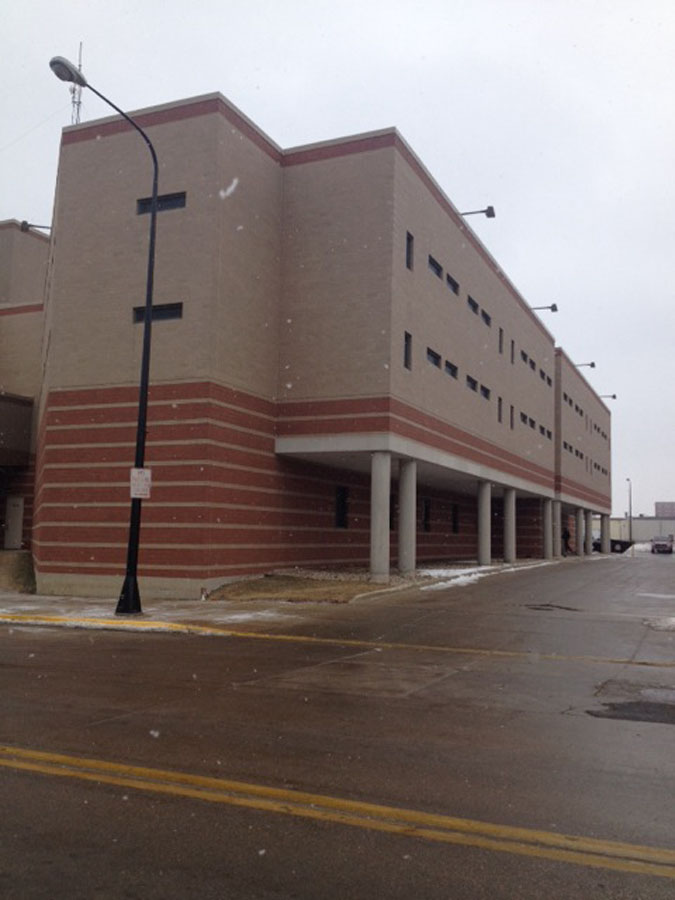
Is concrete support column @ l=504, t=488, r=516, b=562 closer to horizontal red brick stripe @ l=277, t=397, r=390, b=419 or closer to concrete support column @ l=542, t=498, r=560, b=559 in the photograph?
concrete support column @ l=542, t=498, r=560, b=559

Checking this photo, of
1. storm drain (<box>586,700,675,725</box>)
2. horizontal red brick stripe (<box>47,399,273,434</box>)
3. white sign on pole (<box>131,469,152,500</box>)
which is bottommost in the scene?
storm drain (<box>586,700,675,725</box>)

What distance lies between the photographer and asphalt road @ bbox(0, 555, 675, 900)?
12.3ft

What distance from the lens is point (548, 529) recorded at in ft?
161

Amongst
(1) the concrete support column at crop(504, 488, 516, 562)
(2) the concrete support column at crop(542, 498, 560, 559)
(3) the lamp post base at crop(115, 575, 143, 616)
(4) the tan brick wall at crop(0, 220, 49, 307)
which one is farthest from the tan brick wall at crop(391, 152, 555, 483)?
(4) the tan brick wall at crop(0, 220, 49, 307)

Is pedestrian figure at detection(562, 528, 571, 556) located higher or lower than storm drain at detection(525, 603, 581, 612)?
higher

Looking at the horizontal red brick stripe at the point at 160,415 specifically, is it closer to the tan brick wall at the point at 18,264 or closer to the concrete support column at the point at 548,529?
the tan brick wall at the point at 18,264

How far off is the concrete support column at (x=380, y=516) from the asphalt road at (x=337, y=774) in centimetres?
1154

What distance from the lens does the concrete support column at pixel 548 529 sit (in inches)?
1919

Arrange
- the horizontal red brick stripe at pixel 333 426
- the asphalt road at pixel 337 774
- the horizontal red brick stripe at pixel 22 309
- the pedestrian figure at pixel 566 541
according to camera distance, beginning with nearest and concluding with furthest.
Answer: the asphalt road at pixel 337 774, the horizontal red brick stripe at pixel 333 426, the horizontal red brick stripe at pixel 22 309, the pedestrian figure at pixel 566 541

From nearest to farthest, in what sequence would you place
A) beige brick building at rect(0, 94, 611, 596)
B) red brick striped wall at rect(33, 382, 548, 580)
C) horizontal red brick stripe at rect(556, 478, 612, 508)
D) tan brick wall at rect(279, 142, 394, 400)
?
red brick striped wall at rect(33, 382, 548, 580) → beige brick building at rect(0, 94, 611, 596) → tan brick wall at rect(279, 142, 394, 400) → horizontal red brick stripe at rect(556, 478, 612, 508)

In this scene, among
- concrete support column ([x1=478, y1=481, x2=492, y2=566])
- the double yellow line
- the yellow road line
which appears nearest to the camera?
the double yellow line

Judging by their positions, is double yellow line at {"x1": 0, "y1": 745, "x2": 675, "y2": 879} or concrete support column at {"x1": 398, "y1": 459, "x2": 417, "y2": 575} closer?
double yellow line at {"x1": 0, "y1": 745, "x2": 675, "y2": 879}

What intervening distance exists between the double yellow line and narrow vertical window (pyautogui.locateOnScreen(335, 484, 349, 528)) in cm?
2179

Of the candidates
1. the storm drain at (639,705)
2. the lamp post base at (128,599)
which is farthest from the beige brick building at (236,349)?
the storm drain at (639,705)
